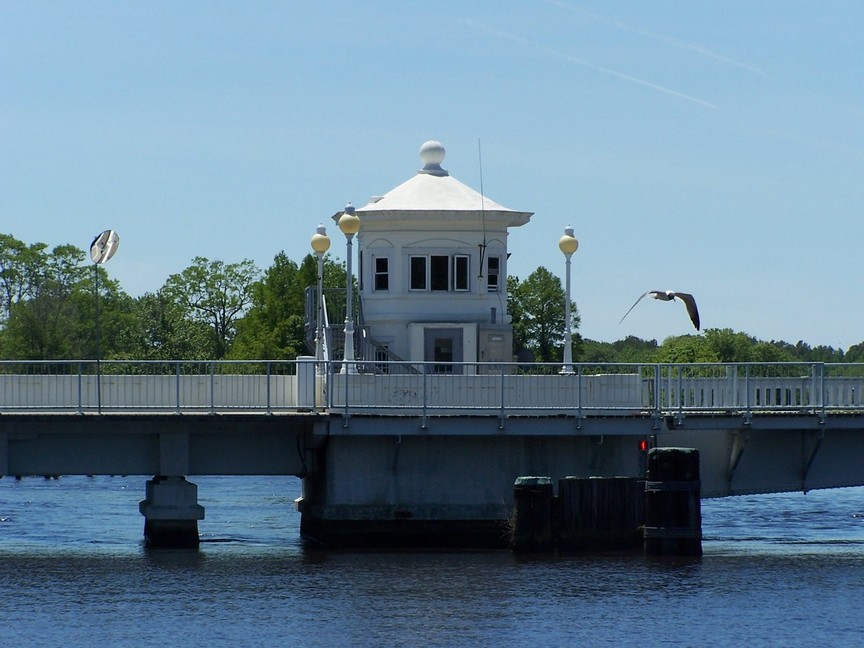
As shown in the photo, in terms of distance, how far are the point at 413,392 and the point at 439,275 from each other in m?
5.79

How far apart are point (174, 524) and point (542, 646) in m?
13.3

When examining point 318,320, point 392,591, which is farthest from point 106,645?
point 318,320

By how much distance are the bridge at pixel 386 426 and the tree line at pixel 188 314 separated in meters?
51.9

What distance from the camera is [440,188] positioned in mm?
46562

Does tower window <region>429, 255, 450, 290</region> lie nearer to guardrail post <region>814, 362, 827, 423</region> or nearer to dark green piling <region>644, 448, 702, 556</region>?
dark green piling <region>644, 448, 702, 556</region>

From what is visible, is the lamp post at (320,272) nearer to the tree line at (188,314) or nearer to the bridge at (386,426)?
the bridge at (386,426)

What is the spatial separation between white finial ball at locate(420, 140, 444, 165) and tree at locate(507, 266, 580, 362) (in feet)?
167

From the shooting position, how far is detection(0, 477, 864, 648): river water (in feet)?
105

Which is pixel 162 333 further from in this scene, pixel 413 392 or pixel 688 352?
pixel 413 392

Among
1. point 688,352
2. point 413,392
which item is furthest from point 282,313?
point 413,392

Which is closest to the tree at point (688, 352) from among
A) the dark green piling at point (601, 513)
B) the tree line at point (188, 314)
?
the tree line at point (188, 314)

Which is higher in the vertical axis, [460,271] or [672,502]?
[460,271]

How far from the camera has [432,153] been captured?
48000mm

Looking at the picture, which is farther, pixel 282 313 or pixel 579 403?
pixel 282 313
